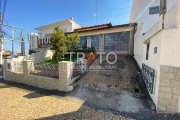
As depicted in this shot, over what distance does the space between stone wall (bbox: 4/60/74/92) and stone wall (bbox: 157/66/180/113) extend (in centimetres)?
432

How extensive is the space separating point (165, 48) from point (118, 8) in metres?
6.49

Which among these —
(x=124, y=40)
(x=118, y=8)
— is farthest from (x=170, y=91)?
(x=124, y=40)

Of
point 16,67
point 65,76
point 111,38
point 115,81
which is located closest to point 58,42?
point 16,67

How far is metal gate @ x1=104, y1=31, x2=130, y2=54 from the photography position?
1177 cm

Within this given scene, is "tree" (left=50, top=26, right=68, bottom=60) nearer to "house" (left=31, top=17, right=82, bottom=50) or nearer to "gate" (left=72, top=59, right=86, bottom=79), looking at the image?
"gate" (left=72, top=59, right=86, bottom=79)

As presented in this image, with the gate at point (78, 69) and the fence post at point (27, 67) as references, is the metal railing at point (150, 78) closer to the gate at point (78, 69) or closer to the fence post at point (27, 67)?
the gate at point (78, 69)

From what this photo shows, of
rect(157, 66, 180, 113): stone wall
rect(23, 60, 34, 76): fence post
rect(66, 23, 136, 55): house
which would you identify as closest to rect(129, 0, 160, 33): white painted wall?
rect(66, 23, 136, 55): house

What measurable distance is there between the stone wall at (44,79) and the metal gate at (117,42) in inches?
327

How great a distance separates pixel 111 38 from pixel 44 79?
31.7ft

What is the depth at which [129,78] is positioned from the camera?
6066mm

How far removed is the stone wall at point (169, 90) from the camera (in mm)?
→ 3139

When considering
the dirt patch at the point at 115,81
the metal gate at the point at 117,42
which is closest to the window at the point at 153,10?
the metal gate at the point at 117,42

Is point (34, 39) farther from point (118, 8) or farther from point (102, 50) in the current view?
point (118, 8)

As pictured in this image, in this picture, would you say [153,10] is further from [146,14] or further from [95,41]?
[95,41]
